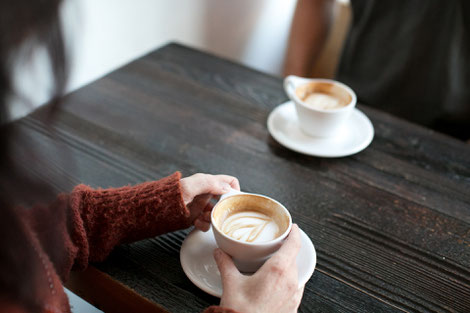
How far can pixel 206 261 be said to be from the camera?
701 millimetres

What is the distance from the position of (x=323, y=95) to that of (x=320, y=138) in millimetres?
124

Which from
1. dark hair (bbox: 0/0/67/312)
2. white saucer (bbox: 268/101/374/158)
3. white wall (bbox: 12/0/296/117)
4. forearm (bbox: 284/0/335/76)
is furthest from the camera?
forearm (bbox: 284/0/335/76)

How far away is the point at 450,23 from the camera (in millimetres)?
1665

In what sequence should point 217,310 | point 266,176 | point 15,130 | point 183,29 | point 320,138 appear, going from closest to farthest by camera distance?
1. point 15,130
2. point 217,310
3. point 266,176
4. point 320,138
5. point 183,29

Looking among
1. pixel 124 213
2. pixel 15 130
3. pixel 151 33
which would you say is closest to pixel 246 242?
pixel 124 213

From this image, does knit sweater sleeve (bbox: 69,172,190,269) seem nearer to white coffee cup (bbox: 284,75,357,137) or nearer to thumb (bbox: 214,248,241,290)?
thumb (bbox: 214,248,241,290)

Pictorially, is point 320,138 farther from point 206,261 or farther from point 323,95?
point 206,261

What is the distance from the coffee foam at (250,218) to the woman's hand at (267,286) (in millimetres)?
39

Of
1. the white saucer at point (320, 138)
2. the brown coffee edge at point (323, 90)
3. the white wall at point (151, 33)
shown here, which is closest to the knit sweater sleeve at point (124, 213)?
the white wall at point (151, 33)

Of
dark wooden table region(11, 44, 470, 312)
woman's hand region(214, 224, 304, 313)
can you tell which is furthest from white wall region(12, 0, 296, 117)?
woman's hand region(214, 224, 304, 313)

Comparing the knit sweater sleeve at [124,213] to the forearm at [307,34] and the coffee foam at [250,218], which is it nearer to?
the coffee foam at [250,218]

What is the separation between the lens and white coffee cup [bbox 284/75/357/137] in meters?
1.00

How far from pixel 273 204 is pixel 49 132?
356mm

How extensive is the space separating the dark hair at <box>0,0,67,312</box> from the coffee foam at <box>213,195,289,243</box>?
10.3 inches
